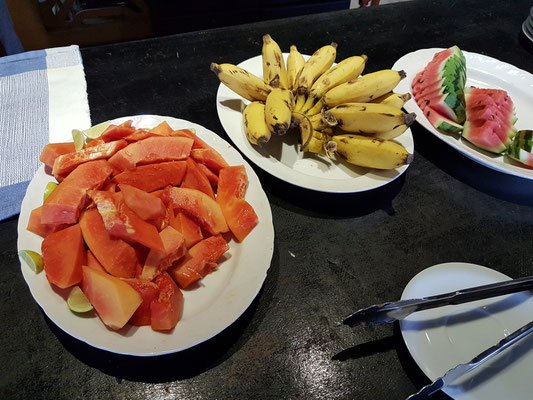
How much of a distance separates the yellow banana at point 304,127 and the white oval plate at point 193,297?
21 centimetres

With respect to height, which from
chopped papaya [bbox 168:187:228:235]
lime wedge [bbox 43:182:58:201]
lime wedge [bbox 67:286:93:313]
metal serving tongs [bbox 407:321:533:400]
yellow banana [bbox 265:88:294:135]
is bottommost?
metal serving tongs [bbox 407:321:533:400]

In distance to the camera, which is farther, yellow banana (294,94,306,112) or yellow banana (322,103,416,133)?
yellow banana (294,94,306,112)

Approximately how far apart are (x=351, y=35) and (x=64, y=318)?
5.59 ft

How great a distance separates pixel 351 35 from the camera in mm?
1835

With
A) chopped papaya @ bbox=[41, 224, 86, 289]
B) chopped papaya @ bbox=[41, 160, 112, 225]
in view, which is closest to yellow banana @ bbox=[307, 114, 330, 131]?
chopped papaya @ bbox=[41, 160, 112, 225]

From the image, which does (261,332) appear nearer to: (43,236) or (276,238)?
(276,238)

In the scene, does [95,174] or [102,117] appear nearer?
[95,174]

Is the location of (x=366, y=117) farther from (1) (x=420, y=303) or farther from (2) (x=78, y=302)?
(2) (x=78, y=302)

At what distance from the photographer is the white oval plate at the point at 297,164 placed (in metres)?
1.09

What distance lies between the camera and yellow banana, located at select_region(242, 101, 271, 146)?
43.3 inches

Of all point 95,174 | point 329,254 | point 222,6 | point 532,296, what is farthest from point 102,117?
point 222,6

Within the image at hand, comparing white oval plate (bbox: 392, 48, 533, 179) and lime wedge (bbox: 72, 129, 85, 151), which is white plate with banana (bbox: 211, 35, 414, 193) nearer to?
white oval plate (bbox: 392, 48, 533, 179)

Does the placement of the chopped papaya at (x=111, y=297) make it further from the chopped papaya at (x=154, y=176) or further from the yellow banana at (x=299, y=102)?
the yellow banana at (x=299, y=102)

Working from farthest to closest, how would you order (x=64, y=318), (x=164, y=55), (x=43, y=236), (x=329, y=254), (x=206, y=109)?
1. (x=164, y=55)
2. (x=206, y=109)
3. (x=329, y=254)
4. (x=43, y=236)
5. (x=64, y=318)
